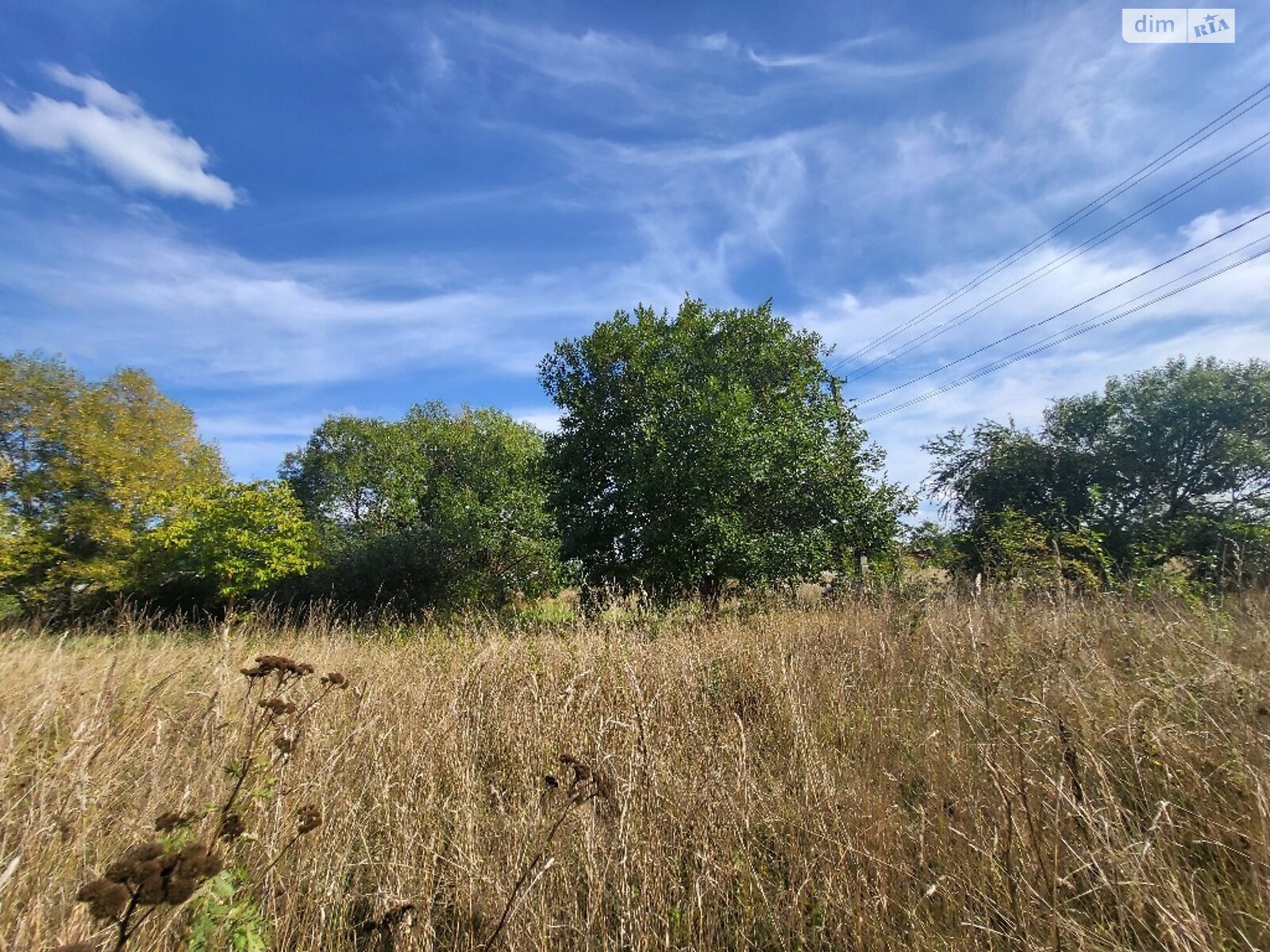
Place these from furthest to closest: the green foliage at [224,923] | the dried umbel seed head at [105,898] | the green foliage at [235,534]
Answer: the green foliage at [235,534] → the green foliage at [224,923] → the dried umbel seed head at [105,898]

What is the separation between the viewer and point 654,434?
10367 mm

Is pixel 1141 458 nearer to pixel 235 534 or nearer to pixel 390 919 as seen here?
pixel 390 919

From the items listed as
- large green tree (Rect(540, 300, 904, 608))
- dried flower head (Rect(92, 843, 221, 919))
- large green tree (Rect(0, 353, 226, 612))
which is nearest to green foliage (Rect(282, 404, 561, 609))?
large green tree (Rect(540, 300, 904, 608))

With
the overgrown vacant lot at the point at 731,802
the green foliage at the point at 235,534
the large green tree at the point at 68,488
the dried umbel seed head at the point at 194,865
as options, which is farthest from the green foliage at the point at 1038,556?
the large green tree at the point at 68,488

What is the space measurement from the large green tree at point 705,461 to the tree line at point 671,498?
0.05m

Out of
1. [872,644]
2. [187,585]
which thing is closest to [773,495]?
[872,644]

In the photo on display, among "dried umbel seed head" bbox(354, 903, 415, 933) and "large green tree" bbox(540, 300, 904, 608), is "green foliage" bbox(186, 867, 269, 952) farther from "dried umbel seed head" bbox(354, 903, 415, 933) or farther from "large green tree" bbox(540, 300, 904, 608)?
"large green tree" bbox(540, 300, 904, 608)

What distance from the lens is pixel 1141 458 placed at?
12.3 meters

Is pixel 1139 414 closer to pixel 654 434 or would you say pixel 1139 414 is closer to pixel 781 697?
pixel 654 434

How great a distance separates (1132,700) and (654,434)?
26.1 feet

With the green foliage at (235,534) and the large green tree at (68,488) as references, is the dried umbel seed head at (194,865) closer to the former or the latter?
the green foliage at (235,534)

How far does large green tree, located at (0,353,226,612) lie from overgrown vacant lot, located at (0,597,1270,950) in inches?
605

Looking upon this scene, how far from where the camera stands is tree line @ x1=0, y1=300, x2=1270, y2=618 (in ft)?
32.7

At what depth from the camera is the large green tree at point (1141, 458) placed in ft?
38.1
